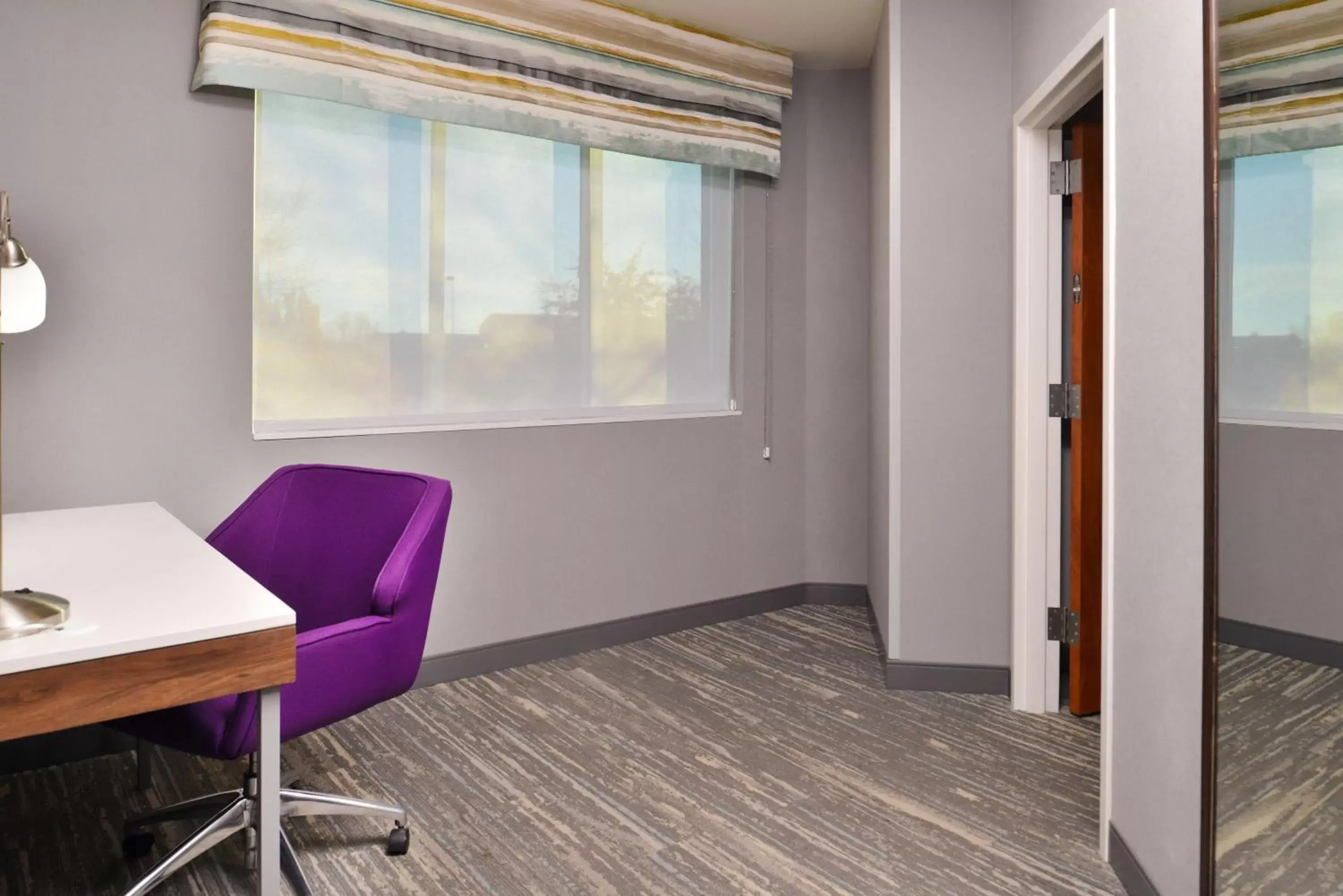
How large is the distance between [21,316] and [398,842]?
1361 millimetres

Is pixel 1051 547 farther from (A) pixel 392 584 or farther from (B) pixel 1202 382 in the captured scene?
(A) pixel 392 584

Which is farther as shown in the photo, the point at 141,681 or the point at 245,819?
the point at 245,819

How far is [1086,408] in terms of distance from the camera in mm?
2916

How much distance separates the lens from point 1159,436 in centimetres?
182

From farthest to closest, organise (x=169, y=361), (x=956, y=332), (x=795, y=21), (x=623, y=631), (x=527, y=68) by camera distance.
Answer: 1. (x=623, y=631)
2. (x=795, y=21)
3. (x=527, y=68)
4. (x=956, y=332)
5. (x=169, y=361)

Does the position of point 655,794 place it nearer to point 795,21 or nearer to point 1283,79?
point 1283,79

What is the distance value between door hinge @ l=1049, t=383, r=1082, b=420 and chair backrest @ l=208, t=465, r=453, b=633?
1898 mm

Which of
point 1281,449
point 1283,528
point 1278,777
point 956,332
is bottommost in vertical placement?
point 1278,777

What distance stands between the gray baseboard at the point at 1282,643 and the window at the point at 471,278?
2430 mm

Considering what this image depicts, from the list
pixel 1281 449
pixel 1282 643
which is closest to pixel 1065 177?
pixel 1281 449

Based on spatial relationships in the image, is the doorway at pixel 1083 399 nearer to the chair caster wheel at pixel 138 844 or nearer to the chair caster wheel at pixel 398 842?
the chair caster wheel at pixel 398 842

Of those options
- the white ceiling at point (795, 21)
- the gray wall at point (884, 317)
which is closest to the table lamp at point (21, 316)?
the gray wall at point (884, 317)

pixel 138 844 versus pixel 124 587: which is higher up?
pixel 124 587

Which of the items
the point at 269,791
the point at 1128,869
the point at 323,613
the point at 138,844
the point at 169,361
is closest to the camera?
the point at 269,791
